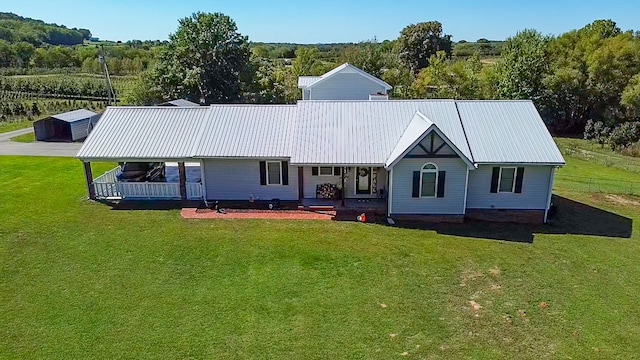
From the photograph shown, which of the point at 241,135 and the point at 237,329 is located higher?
the point at 241,135

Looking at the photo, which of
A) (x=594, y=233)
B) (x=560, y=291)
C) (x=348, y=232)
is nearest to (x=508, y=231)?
(x=594, y=233)

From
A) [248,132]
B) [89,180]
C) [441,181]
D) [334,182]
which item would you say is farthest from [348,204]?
[89,180]

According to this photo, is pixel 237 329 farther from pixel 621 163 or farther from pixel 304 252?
pixel 621 163

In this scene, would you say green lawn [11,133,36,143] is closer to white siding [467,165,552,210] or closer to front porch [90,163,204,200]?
front porch [90,163,204,200]

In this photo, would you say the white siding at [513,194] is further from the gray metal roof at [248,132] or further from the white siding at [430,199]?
the gray metal roof at [248,132]

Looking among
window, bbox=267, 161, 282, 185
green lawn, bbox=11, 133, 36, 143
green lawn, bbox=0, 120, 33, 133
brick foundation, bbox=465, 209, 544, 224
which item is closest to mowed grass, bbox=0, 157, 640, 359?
brick foundation, bbox=465, 209, 544, 224

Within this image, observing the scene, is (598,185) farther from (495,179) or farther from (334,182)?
(334,182)

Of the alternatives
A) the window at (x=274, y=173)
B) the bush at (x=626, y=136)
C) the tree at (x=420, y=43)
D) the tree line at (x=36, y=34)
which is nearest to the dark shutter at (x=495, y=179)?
the window at (x=274, y=173)
